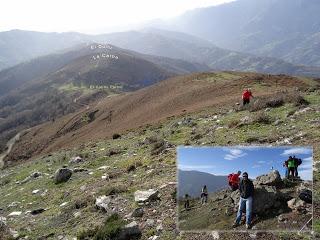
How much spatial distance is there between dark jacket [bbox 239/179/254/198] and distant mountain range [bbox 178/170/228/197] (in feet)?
0.88

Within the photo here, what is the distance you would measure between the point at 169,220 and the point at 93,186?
7.82 meters

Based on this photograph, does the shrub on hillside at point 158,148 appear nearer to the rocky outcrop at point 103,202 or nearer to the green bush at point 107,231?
the rocky outcrop at point 103,202

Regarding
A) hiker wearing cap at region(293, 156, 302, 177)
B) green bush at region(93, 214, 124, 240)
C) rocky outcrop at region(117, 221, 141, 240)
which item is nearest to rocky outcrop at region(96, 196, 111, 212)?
green bush at region(93, 214, 124, 240)

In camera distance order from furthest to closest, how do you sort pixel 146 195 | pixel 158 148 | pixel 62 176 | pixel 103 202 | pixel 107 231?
pixel 62 176 → pixel 158 148 → pixel 103 202 → pixel 146 195 → pixel 107 231

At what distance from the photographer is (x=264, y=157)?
7.55m

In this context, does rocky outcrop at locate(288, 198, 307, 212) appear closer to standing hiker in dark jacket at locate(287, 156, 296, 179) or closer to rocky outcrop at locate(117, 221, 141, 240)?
standing hiker in dark jacket at locate(287, 156, 296, 179)

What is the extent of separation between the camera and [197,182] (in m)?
7.77

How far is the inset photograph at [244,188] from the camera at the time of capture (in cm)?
757

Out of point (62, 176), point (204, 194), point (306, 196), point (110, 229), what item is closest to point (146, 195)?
point (110, 229)

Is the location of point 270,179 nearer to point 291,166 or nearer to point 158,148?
point 291,166

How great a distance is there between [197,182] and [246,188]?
857 mm

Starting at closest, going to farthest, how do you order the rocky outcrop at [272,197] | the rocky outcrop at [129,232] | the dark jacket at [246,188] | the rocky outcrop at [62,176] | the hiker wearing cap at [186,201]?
1. the hiker wearing cap at [186,201]
2. the dark jacket at [246,188]
3. the rocky outcrop at [272,197]
4. the rocky outcrop at [129,232]
5. the rocky outcrop at [62,176]

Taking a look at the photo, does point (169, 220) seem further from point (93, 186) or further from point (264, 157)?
point (93, 186)

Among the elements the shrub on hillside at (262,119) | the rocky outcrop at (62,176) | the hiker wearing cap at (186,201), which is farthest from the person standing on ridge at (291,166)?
the rocky outcrop at (62,176)
